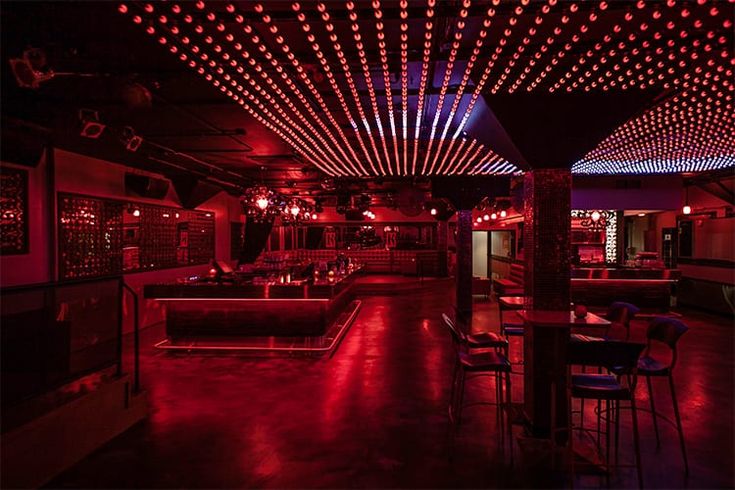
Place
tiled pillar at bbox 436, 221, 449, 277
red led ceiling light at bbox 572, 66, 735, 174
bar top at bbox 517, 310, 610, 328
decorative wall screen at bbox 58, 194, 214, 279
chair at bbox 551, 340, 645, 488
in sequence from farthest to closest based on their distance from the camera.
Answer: tiled pillar at bbox 436, 221, 449, 277 < decorative wall screen at bbox 58, 194, 214, 279 < red led ceiling light at bbox 572, 66, 735, 174 < bar top at bbox 517, 310, 610, 328 < chair at bbox 551, 340, 645, 488

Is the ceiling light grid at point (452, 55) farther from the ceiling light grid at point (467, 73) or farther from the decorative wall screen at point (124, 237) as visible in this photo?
the decorative wall screen at point (124, 237)

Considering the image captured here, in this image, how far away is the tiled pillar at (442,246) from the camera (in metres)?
18.0

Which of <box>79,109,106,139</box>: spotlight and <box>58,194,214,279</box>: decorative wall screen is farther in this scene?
<box>58,194,214,279</box>: decorative wall screen

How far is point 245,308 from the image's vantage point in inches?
280

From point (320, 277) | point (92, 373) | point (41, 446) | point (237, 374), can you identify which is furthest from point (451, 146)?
point (41, 446)

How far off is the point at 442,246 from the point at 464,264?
7635 mm

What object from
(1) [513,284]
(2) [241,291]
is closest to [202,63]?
(2) [241,291]

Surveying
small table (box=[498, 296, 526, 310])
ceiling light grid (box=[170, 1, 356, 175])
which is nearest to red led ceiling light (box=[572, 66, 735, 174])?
small table (box=[498, 296, 526, 310])

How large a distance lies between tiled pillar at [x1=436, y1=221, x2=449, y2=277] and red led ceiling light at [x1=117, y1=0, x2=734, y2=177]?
486 inches

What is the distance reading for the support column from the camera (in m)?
10.6

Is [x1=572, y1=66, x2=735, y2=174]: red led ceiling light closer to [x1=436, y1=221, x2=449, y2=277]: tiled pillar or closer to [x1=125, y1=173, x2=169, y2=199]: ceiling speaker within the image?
[x1=125, y1=173, x2=169, y2=199]: ceiling speaker

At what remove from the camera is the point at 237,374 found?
5.71 meters

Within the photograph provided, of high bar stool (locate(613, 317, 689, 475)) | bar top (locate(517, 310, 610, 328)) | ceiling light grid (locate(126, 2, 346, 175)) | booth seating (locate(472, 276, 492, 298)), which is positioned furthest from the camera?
booth seating (locate(472, 276, 492, 298))

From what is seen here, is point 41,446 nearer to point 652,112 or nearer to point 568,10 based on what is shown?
point 568,10
